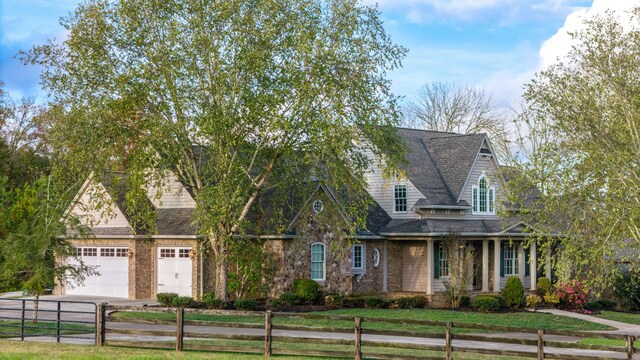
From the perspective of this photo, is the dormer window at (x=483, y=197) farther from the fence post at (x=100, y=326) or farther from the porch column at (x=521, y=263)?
the fence post at (x=100, y=326)

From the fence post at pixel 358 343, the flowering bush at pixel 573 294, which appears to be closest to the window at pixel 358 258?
the flowering bush at pixel 573 294

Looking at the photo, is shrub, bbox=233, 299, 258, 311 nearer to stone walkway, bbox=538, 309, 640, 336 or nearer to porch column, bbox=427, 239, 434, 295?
porch column, bbox=427, 239, 434, 295

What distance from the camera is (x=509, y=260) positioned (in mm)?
41594

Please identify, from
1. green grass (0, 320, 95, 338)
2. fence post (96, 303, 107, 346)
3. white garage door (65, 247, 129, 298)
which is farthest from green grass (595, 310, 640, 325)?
fence post (96, 303, 107, 346)

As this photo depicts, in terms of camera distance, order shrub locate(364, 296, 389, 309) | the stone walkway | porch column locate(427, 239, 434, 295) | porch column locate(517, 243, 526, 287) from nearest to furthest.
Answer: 1. the stone walkway
2. shrub locate(364, 296, 389, 309)
3. porch column locate(427, 239, 434, 295)
4. porch column locate(517, 243, 526, 287)

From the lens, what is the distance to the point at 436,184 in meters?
41.3

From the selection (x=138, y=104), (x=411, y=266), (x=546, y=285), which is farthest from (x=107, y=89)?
(x=546, y=285)

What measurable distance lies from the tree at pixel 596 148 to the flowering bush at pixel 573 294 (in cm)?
1024

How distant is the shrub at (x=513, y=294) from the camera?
36312mm

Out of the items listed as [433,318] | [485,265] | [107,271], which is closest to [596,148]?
[433,318]

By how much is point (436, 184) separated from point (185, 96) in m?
15.2

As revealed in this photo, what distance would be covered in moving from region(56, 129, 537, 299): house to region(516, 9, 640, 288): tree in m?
7.45

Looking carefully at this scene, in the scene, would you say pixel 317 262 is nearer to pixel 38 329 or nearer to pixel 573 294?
pixel 573 294

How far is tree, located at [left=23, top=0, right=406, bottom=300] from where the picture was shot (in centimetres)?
2973
